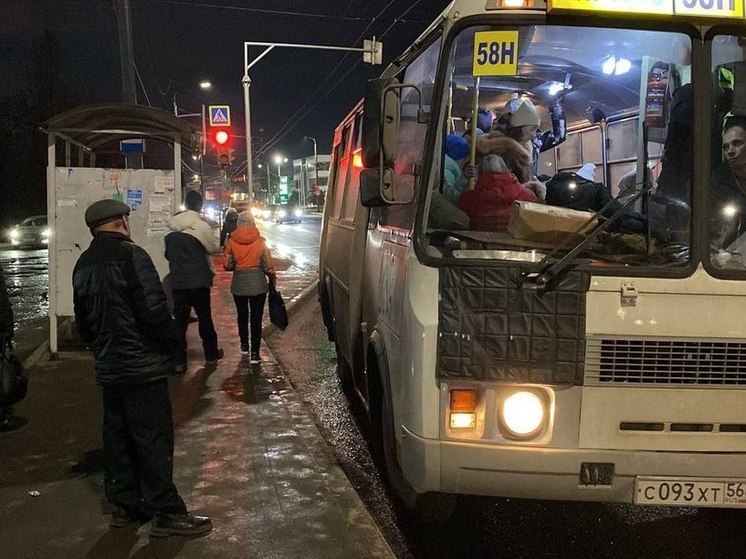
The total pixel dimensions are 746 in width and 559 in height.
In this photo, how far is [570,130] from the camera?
5.89m

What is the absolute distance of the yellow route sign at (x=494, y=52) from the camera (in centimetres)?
362

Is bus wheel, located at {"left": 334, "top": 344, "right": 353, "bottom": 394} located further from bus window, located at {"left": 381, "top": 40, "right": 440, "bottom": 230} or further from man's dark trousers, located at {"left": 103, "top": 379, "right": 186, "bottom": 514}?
man's dark trousers, located at {"left": 103, "top": 379, "right": 186, "bottom": 514}

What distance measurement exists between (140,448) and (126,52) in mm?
9691

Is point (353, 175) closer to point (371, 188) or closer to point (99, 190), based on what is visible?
point (99, 190)

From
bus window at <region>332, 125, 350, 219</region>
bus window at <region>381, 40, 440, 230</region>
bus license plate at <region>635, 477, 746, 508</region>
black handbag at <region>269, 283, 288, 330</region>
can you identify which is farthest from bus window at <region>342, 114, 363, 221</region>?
bus license plate at <region>635, 477, 746, 508</region>

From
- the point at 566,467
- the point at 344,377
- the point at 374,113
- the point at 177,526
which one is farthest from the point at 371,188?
the point at 344,377

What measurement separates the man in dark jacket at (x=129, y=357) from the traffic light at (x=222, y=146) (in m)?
16.6

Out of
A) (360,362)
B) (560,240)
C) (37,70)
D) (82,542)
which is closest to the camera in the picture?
(560,240)

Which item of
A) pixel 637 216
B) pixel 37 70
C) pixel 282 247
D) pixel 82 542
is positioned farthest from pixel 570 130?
pixel 37 70

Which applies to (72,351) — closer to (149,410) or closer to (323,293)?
(323,293)

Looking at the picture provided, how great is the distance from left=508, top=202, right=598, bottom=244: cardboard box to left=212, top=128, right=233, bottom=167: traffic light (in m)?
17.5

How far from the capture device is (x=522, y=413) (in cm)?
346

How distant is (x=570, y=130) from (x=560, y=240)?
2.55m

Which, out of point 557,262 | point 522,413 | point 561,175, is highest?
point 561,175
